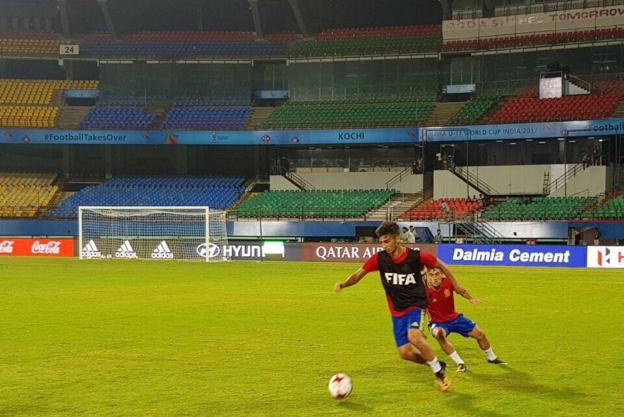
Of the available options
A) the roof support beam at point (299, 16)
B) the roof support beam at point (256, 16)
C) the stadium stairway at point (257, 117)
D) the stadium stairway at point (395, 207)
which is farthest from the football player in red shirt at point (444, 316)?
the roof support beam at point (256, 16)

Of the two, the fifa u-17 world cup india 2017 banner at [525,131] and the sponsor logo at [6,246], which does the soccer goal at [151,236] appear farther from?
the fifa u-17 world cup india 2017 banner at [525,131]

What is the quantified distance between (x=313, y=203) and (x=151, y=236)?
1202 cm

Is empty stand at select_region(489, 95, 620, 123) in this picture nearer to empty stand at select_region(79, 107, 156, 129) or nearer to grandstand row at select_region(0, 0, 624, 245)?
grandstand row at select_region(0, 0, 624, 245)

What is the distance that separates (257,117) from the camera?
5900 centimetres

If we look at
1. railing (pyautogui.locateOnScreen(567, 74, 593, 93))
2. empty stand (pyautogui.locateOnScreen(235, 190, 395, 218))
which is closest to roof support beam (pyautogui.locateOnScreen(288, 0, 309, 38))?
empty stand (pyautogui.locateOnScreen(235, 190, 395, 218))

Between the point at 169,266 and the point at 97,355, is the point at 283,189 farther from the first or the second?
the point at 97,355

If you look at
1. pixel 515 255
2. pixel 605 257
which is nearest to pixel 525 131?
pixel 515 255

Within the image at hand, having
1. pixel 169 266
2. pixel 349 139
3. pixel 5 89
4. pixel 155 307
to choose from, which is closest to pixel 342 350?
pixel 155 307

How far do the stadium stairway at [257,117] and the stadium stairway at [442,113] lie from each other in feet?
40.9

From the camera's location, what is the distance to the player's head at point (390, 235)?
978cm

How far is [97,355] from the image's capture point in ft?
42.3

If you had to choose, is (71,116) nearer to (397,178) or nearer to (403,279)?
(397,178)

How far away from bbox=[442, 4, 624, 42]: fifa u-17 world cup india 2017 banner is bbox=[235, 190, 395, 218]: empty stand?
13839 millimetres

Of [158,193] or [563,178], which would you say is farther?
[158,193]
